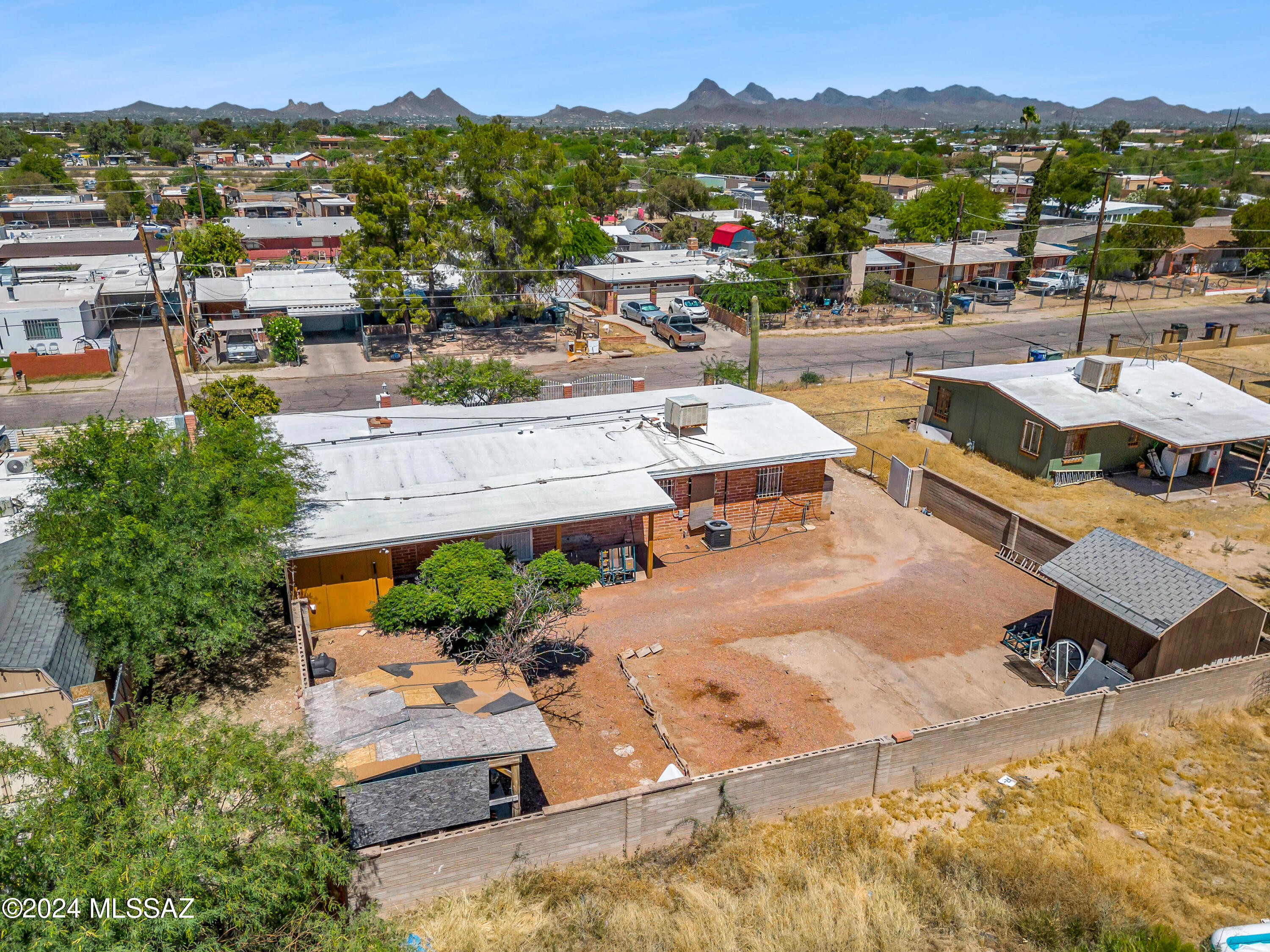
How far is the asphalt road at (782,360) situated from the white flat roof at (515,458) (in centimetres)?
1147

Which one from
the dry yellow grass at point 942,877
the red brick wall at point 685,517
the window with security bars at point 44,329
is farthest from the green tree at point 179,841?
the window with security bars at point 44,329

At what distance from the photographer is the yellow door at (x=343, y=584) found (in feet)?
63.9

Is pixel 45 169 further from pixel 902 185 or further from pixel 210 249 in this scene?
pixel 902 185

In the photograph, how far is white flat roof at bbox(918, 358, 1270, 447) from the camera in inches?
1096

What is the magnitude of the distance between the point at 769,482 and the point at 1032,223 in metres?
47.0

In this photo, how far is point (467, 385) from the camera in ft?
101

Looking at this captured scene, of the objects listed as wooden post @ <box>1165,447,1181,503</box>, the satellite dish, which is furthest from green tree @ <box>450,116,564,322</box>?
the satellite dish

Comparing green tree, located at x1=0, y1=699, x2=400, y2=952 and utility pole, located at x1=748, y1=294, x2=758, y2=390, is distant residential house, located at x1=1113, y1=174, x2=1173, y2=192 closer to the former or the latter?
utility pole, located at x1=748, y1=294, x2=758, y2=390

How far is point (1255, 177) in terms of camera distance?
115938 mm

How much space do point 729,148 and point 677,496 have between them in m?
167

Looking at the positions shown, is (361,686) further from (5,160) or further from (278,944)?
(5,160)

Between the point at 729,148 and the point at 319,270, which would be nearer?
the point at 319,270

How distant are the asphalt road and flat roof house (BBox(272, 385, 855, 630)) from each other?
12.0 meters

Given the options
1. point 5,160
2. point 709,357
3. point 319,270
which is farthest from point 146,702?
point 5,160
